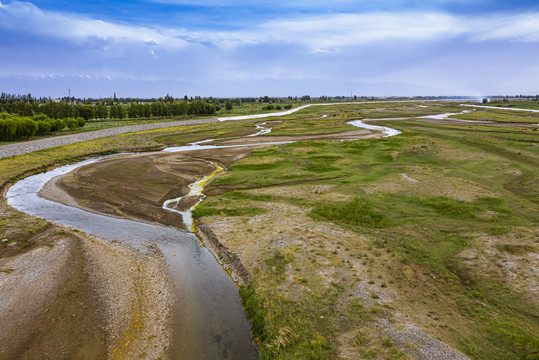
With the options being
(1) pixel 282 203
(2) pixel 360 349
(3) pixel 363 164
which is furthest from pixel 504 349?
(3) pixel 363 164

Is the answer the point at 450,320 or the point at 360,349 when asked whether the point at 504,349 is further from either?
the point at 360,349

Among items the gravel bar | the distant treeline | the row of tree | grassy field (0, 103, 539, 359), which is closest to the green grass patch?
grassy field (0, 103, 539, 359)

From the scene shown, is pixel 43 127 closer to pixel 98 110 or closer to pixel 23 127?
pixel 23 127

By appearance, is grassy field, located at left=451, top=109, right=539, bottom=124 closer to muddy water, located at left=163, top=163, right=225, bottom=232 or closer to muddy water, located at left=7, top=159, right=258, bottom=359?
muddy water, located at left=163, top=163, right=225, bottom=232

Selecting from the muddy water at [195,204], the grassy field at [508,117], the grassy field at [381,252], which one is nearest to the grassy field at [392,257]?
the grassy field at [381,252]

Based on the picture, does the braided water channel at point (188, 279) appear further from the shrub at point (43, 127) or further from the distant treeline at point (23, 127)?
the shrub at point (43, 127)

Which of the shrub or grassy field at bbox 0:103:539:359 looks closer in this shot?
grassy field at bbox 0:103:539:359
